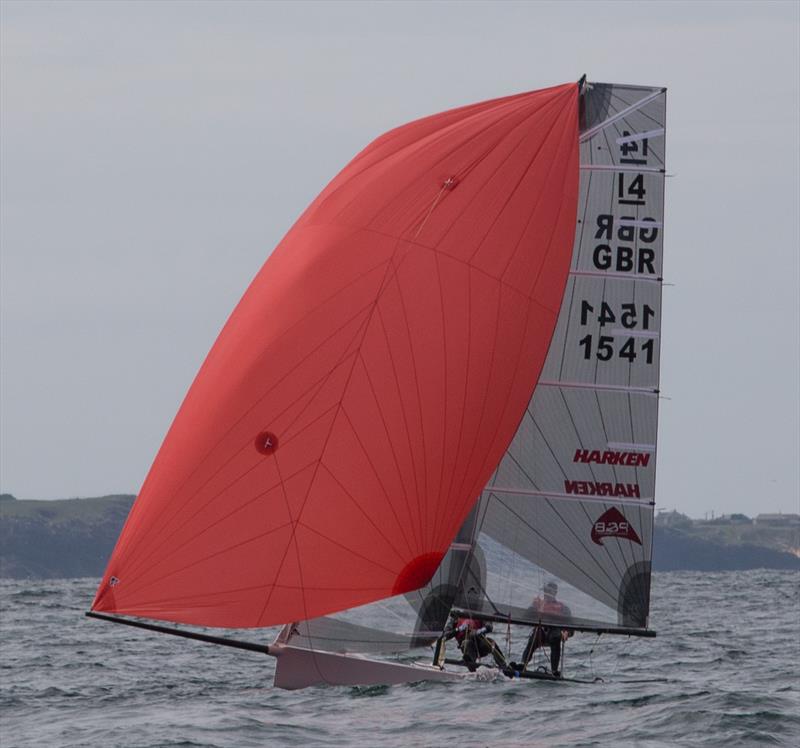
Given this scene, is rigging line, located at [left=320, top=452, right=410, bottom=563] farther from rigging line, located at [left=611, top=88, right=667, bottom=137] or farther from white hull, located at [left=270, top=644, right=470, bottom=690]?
rigging line, located at [left=611, top=88, right=667, bottom=137]

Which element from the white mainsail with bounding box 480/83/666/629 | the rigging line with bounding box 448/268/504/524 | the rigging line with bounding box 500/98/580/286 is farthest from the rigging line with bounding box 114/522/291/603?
the white mainsail with bounding box 480/83/666/629

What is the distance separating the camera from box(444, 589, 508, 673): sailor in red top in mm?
18250

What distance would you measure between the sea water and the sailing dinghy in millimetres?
631

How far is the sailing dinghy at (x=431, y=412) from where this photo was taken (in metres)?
15.5

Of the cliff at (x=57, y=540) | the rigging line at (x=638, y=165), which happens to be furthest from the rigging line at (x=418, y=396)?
the cliff at (x=57, y=540)

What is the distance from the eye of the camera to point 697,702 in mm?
17641

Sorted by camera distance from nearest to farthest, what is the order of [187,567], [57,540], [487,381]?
[187,567]
[487,381]
[57,540]

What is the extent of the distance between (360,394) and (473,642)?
12.8ft

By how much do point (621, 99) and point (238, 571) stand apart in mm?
6795

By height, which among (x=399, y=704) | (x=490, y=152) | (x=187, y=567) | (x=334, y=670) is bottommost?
(x=399, y=704)

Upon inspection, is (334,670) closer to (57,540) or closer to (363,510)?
(363,510)

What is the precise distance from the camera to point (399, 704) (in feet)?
56.3

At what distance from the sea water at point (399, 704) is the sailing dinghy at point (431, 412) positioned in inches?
24.8

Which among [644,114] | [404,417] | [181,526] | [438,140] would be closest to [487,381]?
[404,417]
